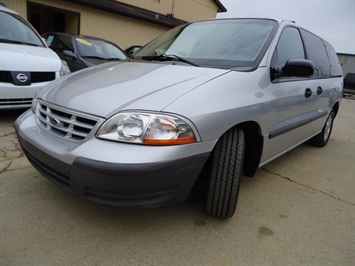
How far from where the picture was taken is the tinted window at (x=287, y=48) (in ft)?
8.50

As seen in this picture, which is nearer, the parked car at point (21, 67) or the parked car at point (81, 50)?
the parked car at point (21, 67)

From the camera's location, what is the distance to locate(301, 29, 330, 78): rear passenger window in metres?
3.41

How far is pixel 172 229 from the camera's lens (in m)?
2.11

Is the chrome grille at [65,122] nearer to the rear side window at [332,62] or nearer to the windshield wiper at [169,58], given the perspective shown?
the windshield wiper at [169,58]

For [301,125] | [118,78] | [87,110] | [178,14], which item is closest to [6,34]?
[118,78]

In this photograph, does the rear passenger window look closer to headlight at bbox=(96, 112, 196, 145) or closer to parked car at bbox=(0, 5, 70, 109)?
headlight at bbox=(96, 112, 196, 145)

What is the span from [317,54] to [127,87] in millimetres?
2789

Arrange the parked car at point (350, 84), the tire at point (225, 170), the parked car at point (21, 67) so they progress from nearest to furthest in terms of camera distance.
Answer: the tire at point (225, 170) → the parked car at point (21, 67) → the parked car at point (350, 84)

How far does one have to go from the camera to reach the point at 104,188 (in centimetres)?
168

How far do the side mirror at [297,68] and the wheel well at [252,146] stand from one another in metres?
0.59

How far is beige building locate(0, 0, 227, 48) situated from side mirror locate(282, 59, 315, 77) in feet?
31.1

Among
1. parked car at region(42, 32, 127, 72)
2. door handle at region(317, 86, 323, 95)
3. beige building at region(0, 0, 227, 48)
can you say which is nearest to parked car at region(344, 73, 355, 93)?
beige building at region(0, 0, 227, 48)

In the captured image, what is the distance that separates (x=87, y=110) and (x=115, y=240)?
0.86 meters

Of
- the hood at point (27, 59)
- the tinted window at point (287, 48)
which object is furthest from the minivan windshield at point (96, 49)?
the tinted window at point (287, 48)
